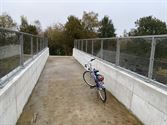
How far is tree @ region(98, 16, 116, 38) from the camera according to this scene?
42600 millimetres

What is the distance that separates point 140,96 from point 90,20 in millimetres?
33180

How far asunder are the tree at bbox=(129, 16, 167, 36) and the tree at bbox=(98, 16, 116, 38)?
267 inches

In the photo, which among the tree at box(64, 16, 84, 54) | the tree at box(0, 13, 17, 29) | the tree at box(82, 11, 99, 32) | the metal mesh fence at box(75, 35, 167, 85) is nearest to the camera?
the metal mesh fence at box(75, 35, 167, 85)

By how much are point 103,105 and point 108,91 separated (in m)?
1.29

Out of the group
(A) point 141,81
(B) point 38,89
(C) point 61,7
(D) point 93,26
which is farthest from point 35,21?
(A) point 141,81

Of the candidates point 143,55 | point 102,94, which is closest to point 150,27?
point 102,94

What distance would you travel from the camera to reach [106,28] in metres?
42.9

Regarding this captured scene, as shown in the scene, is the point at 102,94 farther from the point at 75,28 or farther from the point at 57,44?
the point at 57,44

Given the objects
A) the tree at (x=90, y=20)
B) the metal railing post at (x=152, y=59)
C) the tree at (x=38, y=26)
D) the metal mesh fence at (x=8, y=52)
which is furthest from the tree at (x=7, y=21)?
the metal railing post at (x=152, y=59)

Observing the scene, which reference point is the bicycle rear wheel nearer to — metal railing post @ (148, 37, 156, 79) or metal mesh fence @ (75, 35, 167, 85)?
metal mesh fence @ (75, 35, 167, 85)

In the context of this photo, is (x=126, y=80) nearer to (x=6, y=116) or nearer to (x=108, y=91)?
(x=108, y=91)

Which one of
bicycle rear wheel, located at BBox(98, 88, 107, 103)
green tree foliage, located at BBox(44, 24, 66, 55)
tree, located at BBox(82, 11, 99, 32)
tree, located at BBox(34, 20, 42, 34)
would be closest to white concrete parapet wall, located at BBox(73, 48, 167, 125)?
bicycle rear wheel, located at BBox(98, 88, 107, 103)

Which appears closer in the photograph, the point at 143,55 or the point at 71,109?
the point at 143,55

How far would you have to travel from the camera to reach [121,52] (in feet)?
19.5
